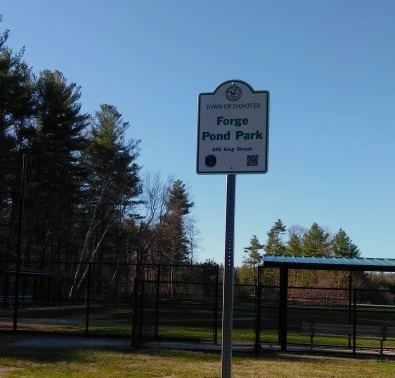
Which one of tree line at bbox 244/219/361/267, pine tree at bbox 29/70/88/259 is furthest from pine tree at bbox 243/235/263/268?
pine tree at bbox 29/70/88/259

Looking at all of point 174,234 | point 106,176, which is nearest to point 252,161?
point 106,176

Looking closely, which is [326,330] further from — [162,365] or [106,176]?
[106,176]

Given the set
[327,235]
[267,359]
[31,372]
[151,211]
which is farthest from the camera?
[327,235]

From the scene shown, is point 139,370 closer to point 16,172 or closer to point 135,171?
point 16,172

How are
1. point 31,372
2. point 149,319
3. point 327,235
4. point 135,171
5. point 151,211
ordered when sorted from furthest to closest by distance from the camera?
point 327,235
point 151,211
point 135,171
point 149,319
point 31,372

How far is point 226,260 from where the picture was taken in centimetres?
373

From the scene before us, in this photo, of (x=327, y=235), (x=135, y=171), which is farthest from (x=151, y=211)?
(x=327, y=235)

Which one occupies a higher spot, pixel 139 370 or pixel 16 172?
pixel 16 172

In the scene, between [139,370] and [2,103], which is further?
[2,103]

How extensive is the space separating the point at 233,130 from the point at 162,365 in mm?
8328

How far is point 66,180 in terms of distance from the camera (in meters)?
45.7

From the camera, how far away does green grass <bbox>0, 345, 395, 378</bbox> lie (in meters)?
9.85

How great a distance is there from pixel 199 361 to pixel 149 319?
15.9 feet

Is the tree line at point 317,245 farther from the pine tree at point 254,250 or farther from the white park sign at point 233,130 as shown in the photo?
the white park sign at point 233,130
